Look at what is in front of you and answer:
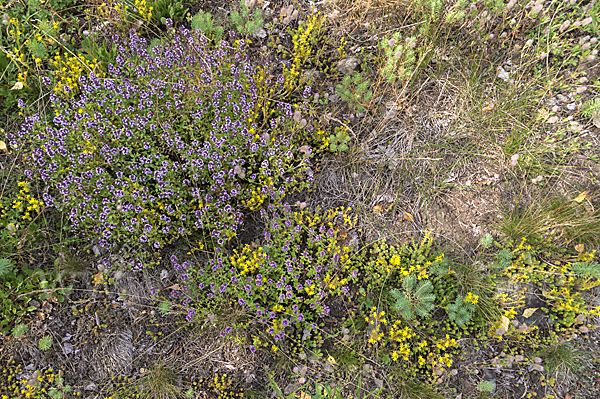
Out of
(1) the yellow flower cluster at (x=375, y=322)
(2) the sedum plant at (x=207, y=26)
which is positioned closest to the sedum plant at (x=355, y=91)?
(2) the sedum plant at (x=207, y=26)

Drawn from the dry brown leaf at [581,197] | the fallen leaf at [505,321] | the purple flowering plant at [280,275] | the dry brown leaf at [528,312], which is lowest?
the dry brown leaf at [528,312]

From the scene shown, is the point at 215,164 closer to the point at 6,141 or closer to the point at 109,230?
the point at 109,230

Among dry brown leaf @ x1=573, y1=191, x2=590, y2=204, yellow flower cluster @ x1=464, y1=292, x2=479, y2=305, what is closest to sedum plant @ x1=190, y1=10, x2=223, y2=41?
yellow flower cluster @ x1=464, y1=292, x2=479, y2=305

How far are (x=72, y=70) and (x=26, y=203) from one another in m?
1.44

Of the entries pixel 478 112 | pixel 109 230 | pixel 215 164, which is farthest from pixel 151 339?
pixel 478 112

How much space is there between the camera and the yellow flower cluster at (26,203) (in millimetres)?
3010

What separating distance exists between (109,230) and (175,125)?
1135mm

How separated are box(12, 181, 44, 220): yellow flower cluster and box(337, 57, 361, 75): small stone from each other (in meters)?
3.28

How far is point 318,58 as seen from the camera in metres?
3.71

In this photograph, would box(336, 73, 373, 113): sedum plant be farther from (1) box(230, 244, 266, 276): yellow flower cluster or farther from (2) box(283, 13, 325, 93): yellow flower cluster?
(1) box(230, 244, 266, 276): yellow flower cluster

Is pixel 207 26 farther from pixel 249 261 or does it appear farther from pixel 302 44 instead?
pixel 249 261

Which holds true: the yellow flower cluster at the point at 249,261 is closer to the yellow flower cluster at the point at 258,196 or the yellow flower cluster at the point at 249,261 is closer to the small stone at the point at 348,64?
the yellow flower cluster at the point at 258,196

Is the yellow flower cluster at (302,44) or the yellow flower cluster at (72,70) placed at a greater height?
the yellow flower cluster at (72,70)

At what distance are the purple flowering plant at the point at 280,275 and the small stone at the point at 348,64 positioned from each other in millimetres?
1636
